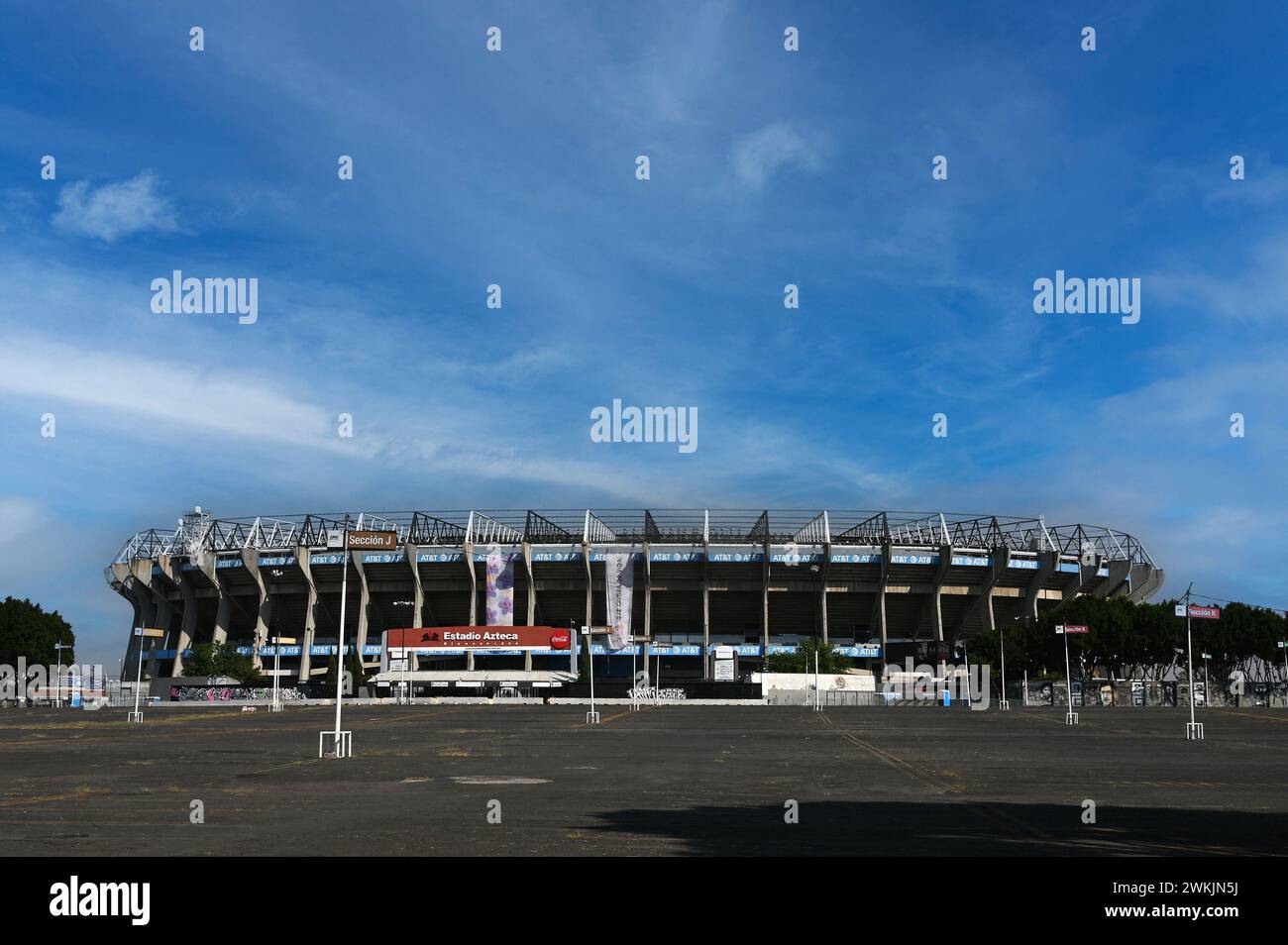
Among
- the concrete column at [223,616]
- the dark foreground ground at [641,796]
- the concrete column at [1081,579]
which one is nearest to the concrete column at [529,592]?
the concrete column at [223,616]

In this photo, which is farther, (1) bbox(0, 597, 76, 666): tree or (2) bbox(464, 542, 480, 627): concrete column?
(2) bbox(464, 542, 480, 627): concrete column

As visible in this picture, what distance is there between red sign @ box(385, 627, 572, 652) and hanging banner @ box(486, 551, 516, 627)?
3.57 meters

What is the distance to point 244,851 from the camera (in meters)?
12.2

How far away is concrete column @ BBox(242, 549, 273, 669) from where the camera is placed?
142438 mm

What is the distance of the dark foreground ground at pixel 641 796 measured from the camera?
13258 millimetres

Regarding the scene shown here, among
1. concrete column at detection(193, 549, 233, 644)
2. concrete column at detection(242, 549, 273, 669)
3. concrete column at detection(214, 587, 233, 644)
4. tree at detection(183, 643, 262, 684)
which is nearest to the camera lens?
tree at detection(183, 643, 262, 684)

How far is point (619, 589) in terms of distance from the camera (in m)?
136

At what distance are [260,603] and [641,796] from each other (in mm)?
140359

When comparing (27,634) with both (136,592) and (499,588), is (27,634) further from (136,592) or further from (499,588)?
(499,588)

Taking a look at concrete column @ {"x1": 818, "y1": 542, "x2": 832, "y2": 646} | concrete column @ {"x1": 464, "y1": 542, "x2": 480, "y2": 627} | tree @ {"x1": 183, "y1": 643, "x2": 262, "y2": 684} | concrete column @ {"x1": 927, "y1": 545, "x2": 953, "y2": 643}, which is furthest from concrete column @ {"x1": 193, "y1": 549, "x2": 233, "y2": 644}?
concrete column @ {"x1": 927, "y1": 545, "x2": 953, "y2": 643}

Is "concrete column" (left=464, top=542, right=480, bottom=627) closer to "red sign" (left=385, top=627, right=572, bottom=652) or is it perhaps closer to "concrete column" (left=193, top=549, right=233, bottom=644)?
"red sign" (left=385, top=627, right=572, bottom=652)

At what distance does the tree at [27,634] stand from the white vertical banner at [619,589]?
228ft

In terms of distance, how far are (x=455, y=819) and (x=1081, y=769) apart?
17.8 meters

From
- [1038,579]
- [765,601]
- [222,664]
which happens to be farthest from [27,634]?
[1038,579]
